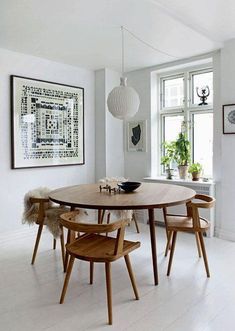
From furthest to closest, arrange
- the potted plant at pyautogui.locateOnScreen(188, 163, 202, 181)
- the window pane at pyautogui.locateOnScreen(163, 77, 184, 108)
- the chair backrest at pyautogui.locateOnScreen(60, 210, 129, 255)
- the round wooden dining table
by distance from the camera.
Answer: the window pane at pyautogui.locateOnScreen(163, 77, 184, 108) < the potted plant at pyautogui.locateOnScreen(188, 163, 202, 181) < the round wooden dining table < the chair backrest at pyautogui.locateOnScreen(60, 210, 129, 255)

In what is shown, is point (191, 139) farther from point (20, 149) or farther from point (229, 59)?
Answer: point (20, 149)

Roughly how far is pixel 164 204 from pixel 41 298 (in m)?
1.21

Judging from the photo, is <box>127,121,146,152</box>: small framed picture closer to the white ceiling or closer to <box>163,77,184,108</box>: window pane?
<box>163,77,184,108</box>: window pane

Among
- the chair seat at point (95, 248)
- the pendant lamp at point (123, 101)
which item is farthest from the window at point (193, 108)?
the chair seat at point (95, 248)

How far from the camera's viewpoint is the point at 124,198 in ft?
8.75

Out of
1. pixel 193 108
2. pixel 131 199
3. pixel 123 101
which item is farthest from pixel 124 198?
pixel 193 108

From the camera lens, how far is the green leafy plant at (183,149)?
4.47 meters

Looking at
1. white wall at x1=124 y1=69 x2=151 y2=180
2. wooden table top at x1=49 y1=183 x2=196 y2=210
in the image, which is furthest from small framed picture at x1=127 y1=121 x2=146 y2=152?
wooden table top at x1=49 y1=183 x2=196 y2=210

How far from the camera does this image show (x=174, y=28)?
10.7 ft

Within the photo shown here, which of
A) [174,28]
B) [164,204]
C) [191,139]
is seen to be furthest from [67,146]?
[164,204]

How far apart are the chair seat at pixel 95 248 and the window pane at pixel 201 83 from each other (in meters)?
2.81

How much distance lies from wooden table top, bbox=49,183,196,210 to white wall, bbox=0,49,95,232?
1.17m

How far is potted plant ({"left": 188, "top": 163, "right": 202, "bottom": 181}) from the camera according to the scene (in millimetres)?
4258

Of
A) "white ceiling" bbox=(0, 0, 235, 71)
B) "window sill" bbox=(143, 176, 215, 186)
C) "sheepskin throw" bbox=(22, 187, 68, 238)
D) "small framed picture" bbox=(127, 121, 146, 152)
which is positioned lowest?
"sheepskin throw" bbox=(22, 187, 68, 238)
